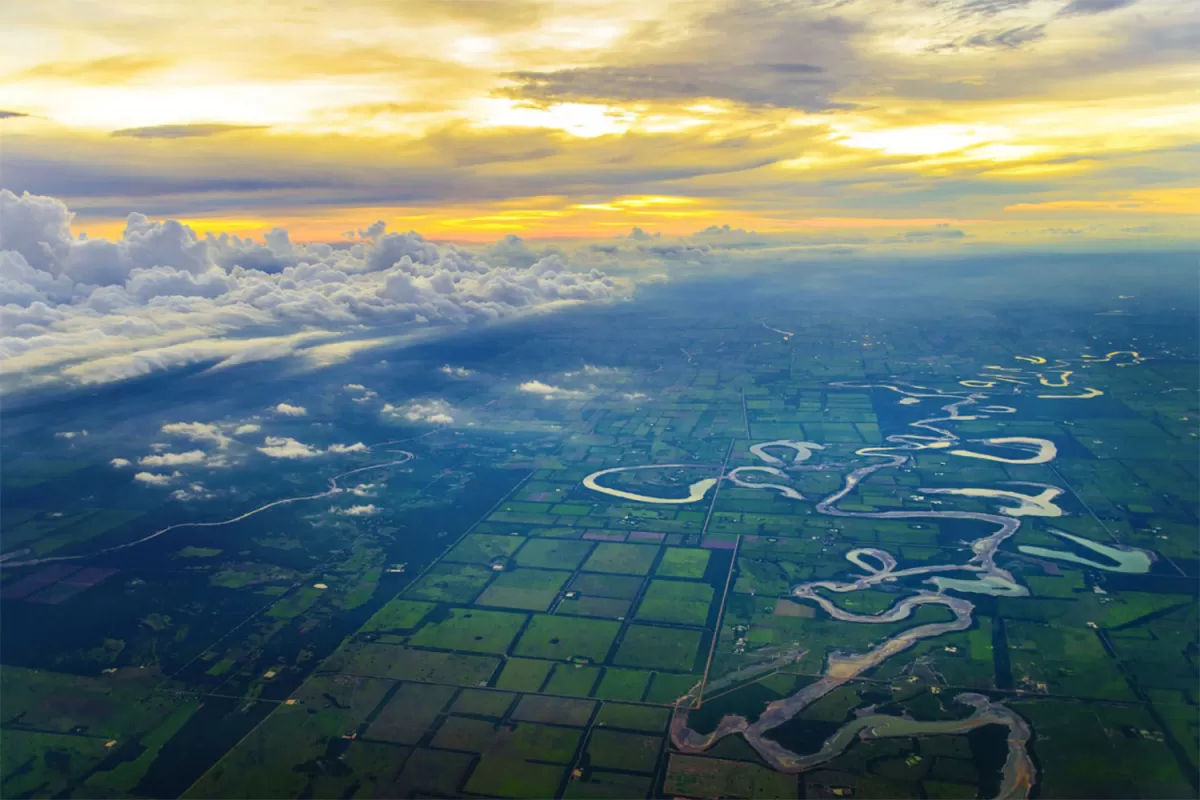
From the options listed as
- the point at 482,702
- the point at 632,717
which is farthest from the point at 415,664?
the point at 632,717

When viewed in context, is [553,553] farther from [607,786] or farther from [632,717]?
[607,786]

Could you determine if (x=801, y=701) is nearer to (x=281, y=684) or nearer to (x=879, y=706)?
(x=879, y=706)

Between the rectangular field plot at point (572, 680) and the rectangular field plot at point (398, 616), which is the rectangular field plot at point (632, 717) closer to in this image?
the rectangular field plot at point (572, 680)

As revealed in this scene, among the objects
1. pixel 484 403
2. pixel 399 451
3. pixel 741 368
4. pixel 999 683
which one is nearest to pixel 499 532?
pixel 399 451

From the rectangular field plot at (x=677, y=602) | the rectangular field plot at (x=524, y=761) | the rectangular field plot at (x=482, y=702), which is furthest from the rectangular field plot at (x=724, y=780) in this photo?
the rectangular field plot at (x=677, y=602)

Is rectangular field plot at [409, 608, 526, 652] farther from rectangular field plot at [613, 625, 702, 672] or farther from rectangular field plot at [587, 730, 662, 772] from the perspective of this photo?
rectangular field plot at [587, 730, 662, 772]
